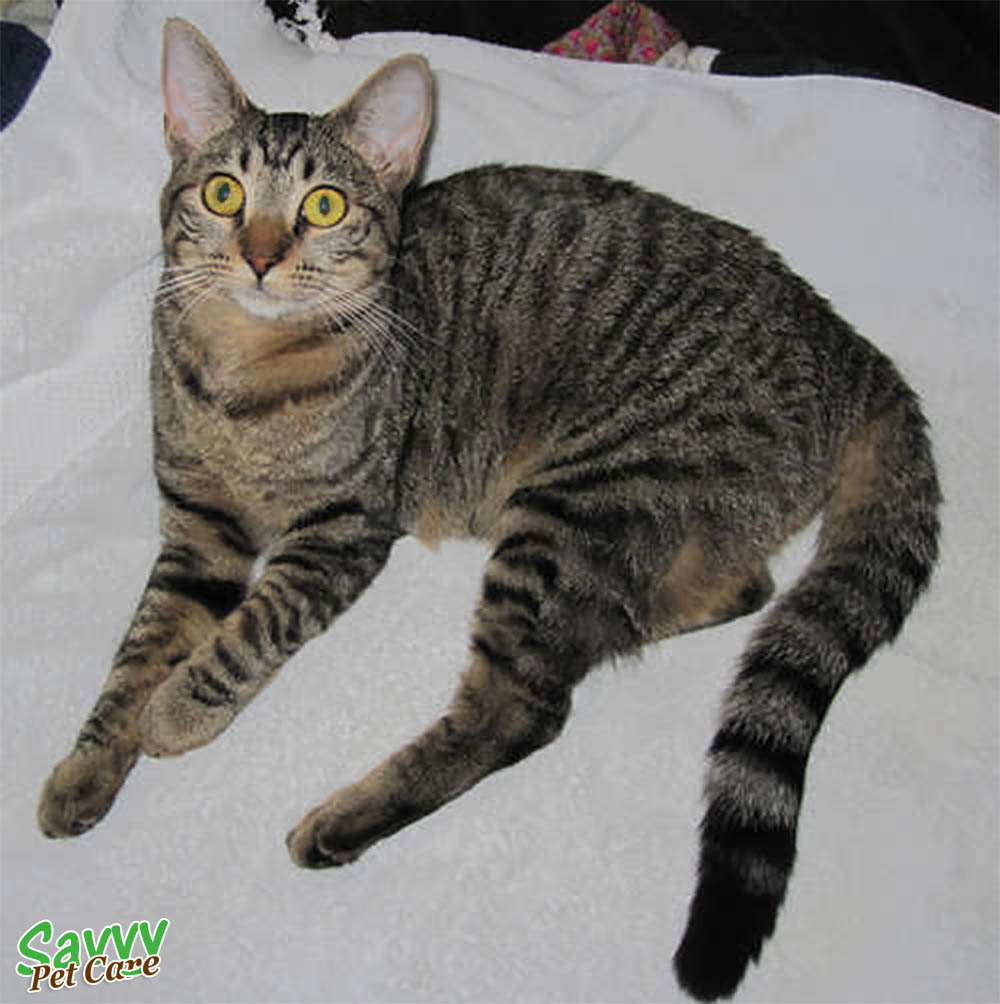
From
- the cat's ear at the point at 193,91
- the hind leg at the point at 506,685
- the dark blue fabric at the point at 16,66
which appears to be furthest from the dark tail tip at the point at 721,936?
the dark blue fabric at the point at 16,66

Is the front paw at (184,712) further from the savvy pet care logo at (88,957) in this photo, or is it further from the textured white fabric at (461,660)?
the savvy pet care logo at (88,957)

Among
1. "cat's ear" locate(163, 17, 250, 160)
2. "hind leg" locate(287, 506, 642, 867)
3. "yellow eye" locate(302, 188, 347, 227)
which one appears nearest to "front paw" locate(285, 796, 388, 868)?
"hind leg" locate(287, 506, 642, 867)

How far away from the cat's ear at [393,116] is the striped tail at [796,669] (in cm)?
67

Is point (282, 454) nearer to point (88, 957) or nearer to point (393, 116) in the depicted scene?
point (393, 116)

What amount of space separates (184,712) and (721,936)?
2.15 ft

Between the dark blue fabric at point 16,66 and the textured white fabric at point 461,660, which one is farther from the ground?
the dark blue fabric at point 16,66

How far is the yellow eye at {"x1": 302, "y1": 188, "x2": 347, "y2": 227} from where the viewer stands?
150cm

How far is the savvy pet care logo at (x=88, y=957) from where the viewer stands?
4.46 ft

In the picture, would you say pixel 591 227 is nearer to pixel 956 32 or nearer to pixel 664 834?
pixel 664 834

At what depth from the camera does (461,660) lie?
5.37ft

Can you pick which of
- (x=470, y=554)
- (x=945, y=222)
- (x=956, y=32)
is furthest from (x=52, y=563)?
(x=956, y=32)

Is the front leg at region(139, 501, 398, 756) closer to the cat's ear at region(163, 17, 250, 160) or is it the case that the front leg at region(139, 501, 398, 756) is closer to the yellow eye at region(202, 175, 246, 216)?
the yellow eye at region(202, 175, 246, 216)

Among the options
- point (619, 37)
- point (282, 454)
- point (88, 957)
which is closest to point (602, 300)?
point (282, 454)

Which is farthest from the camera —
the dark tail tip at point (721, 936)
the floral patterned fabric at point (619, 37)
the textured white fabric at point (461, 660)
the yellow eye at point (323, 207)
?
→ the floral patterned fabric at point (619, 37)
